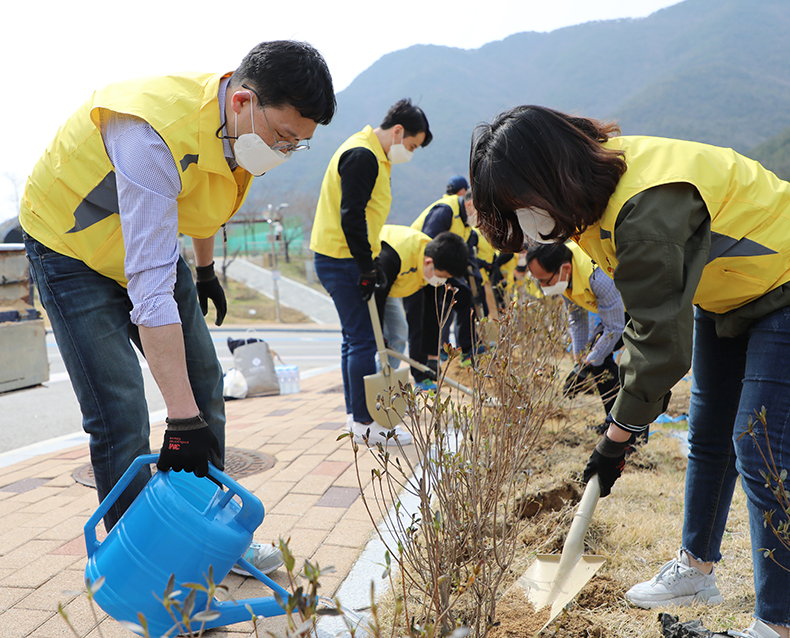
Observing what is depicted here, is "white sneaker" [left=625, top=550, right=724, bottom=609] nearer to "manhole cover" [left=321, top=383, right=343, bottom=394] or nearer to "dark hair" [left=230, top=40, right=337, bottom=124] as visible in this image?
"dark hair" [left=230, top=40, right=337, bottom=124]

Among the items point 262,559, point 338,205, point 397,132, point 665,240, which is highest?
point 397,132

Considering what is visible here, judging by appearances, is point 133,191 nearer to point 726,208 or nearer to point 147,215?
point 147,215

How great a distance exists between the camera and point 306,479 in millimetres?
3021

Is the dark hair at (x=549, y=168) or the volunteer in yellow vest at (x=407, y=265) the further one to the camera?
the volunteer in yellow vest at (x=407, y=265)

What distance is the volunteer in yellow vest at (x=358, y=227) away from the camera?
353cm

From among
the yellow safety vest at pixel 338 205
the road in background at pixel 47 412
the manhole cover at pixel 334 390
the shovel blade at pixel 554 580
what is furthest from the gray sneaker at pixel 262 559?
the manhole cover at pixel 334 390

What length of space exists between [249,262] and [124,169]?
175 feet

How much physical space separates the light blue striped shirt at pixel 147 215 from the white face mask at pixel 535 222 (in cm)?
89

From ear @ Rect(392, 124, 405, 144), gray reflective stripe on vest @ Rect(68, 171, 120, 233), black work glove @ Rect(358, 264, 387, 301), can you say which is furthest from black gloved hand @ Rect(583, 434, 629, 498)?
ear @ Rect(392, 124, 405, 144)

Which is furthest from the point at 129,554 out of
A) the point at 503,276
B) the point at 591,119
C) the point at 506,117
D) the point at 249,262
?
the point at 249,262

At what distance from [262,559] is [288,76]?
1.56m

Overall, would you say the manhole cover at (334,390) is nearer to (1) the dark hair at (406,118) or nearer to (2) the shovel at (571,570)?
(1) the dark hair at (406,118)

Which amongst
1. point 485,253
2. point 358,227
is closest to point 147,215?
point 358,227

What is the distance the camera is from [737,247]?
4.89 feet
